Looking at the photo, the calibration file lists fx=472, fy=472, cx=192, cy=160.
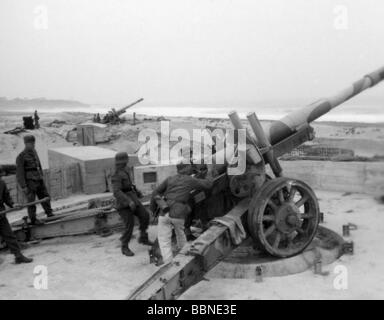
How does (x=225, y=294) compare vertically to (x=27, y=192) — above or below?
below

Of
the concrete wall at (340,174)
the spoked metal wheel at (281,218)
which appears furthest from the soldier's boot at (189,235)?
the concrete wall at (340,174)

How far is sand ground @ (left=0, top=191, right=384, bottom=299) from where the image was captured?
500cm

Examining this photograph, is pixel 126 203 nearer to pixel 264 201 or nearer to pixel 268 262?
pixel 264 201

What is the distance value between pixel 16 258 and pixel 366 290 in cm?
426

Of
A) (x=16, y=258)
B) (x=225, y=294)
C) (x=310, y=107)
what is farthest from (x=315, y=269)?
(x=16, y=258)

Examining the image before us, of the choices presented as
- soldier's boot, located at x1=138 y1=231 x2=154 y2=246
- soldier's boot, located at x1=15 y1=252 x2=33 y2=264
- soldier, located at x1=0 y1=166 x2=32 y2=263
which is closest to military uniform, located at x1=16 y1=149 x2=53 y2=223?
soldier, located at x1=0 y1=166 x2=32 y2=263

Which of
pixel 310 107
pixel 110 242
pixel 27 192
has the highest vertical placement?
pixel 310 107

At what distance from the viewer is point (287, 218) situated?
18.8ft

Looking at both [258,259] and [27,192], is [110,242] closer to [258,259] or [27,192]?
[27,192]

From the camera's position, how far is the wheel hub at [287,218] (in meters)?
5.68

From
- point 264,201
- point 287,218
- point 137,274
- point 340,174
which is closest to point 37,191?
point 137,274

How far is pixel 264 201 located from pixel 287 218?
469 mm

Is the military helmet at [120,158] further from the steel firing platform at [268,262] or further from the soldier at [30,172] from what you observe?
the steel firing platform at [268,262]

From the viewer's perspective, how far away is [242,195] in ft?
19.2
